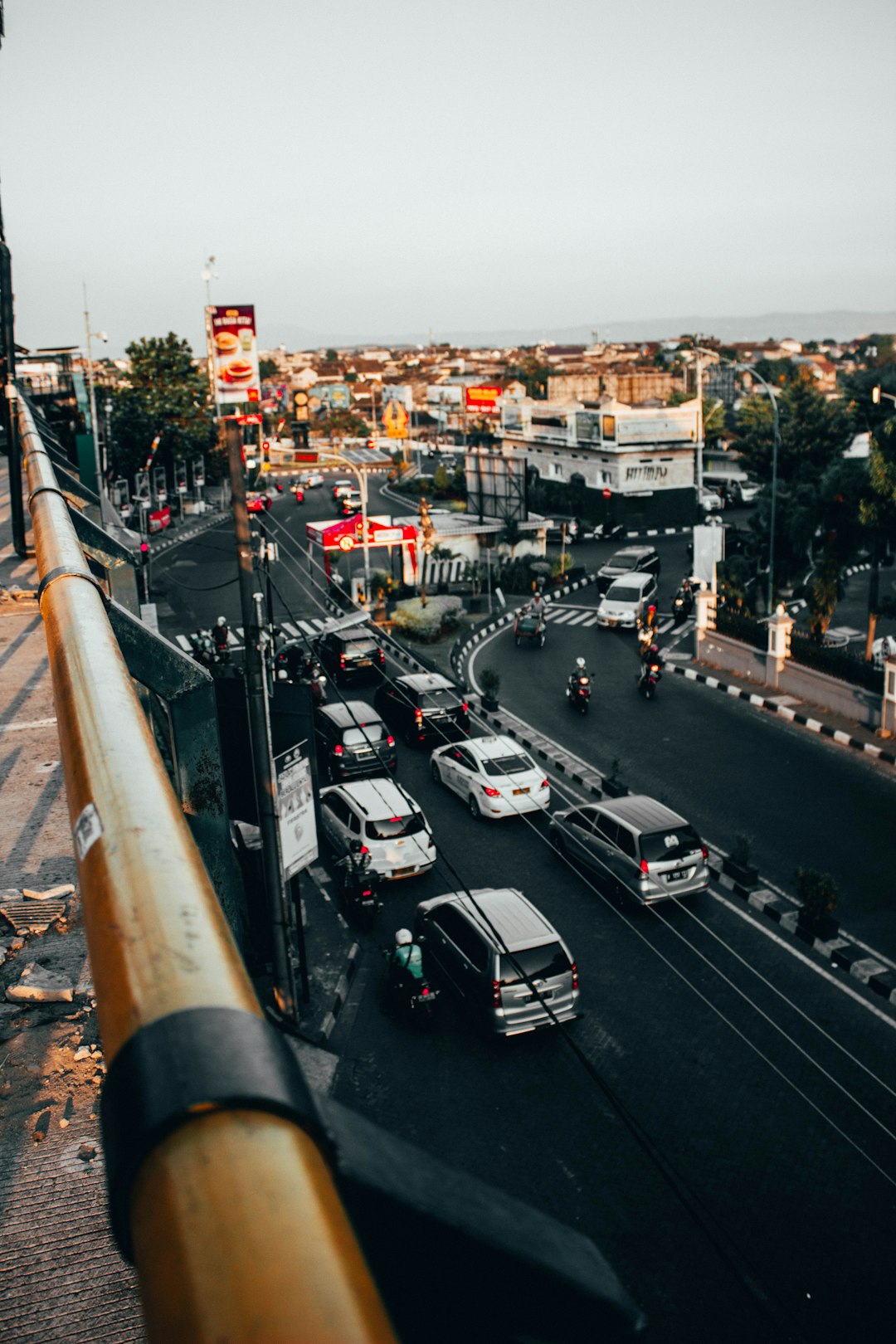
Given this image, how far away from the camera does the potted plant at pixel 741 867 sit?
16.4 metres

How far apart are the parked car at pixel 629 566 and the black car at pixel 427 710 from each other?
16423 mm

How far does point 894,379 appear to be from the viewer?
88.8 ft

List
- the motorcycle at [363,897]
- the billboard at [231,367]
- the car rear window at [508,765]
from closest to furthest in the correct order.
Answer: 1. the billboard at [231,367]
2. the motorcycle at [363,897]
3. the car rear window at [508,765]

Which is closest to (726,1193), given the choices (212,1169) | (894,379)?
(212,1169)

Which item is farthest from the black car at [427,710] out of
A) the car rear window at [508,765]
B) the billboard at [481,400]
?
the billboard at [481,400]

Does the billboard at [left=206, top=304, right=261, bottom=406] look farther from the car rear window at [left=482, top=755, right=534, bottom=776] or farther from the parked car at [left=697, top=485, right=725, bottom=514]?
the parked car at [left=697, top=485, right=725, bottom=514]

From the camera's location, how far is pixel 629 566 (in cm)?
4019

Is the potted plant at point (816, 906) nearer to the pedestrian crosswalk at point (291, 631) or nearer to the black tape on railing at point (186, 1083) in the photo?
the black tape on railing at point (186, 1083)

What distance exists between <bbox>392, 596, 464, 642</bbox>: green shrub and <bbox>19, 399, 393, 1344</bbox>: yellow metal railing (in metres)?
33.3

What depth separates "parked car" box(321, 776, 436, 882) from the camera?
16922 mm

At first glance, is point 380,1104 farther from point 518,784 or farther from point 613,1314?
point 613,1314

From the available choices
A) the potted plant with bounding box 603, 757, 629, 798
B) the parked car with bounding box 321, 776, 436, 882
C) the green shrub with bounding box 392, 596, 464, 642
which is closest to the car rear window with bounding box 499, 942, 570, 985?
the parked car with bounding box 321, 776, 436, 882

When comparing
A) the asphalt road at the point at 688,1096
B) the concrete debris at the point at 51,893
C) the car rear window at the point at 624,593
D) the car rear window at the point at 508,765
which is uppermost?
the concrete debris at the point at 51,893

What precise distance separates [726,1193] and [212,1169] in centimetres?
1042
